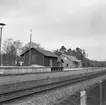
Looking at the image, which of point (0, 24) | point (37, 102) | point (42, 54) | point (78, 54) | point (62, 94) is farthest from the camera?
point (78, 54)

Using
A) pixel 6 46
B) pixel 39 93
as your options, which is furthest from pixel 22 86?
pixel 6 46

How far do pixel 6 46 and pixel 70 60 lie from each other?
30.6 meters

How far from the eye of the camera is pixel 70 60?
257ft

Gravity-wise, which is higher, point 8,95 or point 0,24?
point 0,24

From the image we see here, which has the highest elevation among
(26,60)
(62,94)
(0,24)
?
(0,24)

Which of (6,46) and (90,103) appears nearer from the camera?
(90,103)

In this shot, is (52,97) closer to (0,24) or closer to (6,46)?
(0,24)

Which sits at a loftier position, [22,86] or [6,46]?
[6,46]

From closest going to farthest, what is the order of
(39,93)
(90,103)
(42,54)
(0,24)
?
(90,103) → (39,93) → (0,24) → (42,54)

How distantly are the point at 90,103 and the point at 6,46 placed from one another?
229ft

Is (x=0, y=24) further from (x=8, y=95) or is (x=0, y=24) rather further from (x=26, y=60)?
(x=26, y=60)

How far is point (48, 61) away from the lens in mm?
42656

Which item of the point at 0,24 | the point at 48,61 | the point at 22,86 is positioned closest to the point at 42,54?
the point at 48,61

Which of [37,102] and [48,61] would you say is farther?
[48,61]
